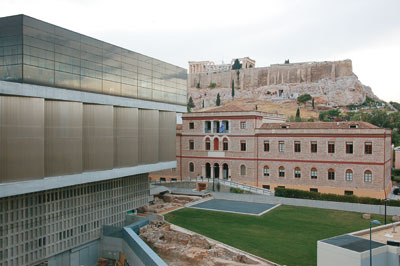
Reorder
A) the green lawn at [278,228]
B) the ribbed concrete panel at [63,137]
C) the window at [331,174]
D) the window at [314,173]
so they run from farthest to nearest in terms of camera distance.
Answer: the window at [314,173] → the window at [331,174] → the green lawn at [278,228] → the ribbed concrete panel at [63,137]

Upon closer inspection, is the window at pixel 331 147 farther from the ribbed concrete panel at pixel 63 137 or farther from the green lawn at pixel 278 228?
the ribbed concrete panel at pixel 63 137

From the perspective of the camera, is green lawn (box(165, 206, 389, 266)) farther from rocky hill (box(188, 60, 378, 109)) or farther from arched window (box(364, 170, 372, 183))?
rocky hill (box(188, 60, 378, 109))

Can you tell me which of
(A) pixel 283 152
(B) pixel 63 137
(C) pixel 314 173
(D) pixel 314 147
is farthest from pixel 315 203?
(B) pixel 63 137

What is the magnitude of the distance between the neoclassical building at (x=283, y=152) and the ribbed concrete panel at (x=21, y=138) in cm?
2966

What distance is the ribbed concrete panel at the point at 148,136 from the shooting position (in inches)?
1166

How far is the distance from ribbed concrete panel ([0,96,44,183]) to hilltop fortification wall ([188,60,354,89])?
120508 millimetres

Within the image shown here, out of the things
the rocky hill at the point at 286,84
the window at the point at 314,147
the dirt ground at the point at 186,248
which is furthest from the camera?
the rocky hill at the point at 286,84

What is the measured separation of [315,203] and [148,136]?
1934 centimetres

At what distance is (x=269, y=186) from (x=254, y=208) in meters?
8.10

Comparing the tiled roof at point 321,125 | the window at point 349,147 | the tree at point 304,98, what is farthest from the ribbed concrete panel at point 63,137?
the tree at point 304,98

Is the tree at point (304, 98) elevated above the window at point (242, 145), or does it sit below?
above

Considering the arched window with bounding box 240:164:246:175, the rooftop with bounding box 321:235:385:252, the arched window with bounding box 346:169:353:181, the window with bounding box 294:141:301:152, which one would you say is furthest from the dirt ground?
the arched window with bounding box 346:169:353:181

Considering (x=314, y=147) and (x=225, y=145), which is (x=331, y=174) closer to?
(x=314, y=147)

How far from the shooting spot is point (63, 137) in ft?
71.2
